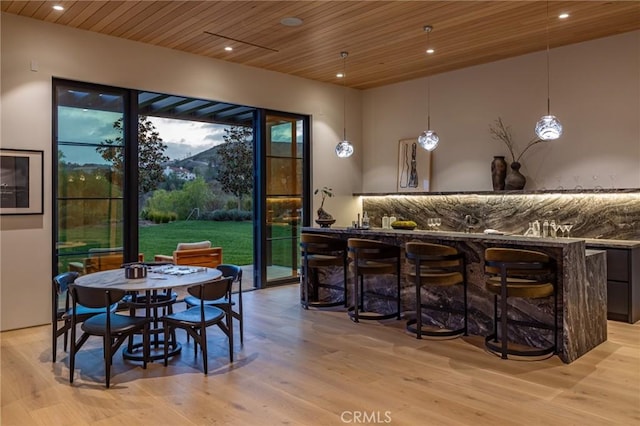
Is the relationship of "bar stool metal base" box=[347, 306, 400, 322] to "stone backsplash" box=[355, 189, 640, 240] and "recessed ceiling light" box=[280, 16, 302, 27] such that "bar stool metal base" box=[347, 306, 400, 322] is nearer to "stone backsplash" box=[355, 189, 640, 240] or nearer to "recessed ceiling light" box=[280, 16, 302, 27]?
"stone backsplash" box=[355, 189, 640, 240]

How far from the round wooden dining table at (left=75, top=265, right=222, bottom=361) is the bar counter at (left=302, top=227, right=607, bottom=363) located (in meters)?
2.30

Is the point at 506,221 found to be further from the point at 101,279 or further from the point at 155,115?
the point at 155,115

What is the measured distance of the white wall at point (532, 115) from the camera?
5.98 meters

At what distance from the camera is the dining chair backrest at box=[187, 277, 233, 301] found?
379 centimetres

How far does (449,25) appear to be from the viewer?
5598 mm

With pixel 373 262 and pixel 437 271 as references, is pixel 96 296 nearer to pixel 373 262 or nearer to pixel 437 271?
pixel 373 262

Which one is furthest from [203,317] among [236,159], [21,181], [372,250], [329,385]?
[236,159]

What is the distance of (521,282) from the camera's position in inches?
169

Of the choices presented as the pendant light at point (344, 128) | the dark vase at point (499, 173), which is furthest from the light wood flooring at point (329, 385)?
the pendant light at point (344, 128)

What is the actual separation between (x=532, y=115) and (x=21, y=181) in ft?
21.3

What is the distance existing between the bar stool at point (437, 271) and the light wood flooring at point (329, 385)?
178mm

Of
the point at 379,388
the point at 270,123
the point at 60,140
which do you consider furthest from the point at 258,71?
the point at 379,388

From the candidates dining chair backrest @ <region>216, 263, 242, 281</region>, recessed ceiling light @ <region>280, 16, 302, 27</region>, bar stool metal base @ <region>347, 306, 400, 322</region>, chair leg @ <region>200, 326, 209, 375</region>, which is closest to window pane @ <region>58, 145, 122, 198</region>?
dining chair backrest @ <region>216, 263, 242, 281</region>

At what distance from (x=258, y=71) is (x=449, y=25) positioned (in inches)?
120
